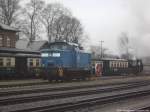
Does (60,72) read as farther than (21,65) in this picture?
No

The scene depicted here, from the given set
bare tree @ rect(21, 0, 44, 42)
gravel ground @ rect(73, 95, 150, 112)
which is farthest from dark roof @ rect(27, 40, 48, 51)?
gravel ground @ rect(73, 95, 150, 112)

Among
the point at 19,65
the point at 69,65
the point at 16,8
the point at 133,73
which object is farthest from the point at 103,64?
the point at 16,8

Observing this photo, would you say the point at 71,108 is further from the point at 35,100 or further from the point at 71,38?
the point at 71,38

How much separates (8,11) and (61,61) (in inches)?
1558

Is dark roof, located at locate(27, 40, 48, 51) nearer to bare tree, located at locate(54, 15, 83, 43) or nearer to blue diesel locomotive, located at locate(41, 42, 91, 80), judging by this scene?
bare tree, located at locate(54, 15, 83, 43)

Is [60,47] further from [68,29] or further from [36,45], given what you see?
[68,29]

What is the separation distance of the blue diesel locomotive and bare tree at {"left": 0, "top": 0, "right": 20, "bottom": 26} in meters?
37.4

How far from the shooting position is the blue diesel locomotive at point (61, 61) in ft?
91.7

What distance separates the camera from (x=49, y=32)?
74.6 meters

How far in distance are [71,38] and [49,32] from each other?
21.9 ft

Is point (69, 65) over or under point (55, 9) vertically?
under

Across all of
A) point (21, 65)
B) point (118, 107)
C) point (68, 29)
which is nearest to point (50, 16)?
point (68, 29)

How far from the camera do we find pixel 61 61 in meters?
28.1

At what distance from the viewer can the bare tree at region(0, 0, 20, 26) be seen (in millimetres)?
64375
